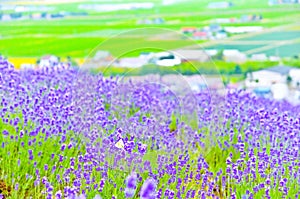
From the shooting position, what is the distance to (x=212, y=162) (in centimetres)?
285

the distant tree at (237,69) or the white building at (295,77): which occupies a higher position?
the distant tree at (237,69)

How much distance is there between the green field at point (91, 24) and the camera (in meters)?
5.38

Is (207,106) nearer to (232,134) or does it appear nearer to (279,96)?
(232,134)

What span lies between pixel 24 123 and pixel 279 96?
2.69 meters

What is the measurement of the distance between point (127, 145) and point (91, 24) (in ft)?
12.0

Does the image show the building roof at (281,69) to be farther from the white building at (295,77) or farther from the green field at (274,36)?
the green field at (274,36)

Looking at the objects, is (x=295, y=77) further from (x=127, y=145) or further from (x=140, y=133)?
(x=127, y=145)

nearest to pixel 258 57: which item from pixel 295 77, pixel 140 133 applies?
pixel 295 77

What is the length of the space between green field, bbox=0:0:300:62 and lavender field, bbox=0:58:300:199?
224 cm

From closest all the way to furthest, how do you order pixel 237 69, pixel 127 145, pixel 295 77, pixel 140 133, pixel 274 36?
1. pixel 127 145
2. pixel 140 133
3. pixel 295 77
4. pixel 237 69
5. pixel 274 36

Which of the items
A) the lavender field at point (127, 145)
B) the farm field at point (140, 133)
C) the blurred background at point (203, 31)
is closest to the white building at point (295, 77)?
the blurred background at point (203, 31)

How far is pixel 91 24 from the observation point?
18.3ft

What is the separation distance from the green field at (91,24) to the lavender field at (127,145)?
7.34 feet

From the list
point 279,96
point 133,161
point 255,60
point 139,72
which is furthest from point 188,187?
point 255,60
